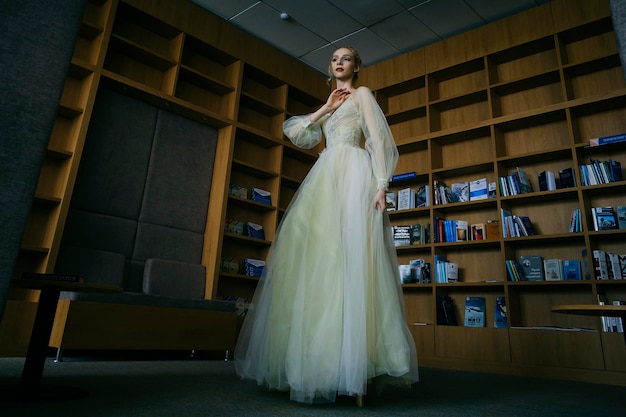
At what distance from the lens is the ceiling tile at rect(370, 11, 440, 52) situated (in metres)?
4.48

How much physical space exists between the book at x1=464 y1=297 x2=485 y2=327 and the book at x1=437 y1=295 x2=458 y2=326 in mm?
120

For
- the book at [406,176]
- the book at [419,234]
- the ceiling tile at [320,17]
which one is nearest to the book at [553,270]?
the book at [419,234]

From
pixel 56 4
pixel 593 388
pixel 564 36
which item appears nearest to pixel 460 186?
pixel 564 36

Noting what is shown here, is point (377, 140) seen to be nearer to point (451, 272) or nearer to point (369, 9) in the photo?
point (451, 272)

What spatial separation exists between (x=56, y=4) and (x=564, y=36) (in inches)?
174

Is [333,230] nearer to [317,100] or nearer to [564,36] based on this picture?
[564,36]

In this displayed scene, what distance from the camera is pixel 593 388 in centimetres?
265

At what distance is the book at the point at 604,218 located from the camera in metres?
3.40

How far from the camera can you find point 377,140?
6.50 ft

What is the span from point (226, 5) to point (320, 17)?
1.00 m

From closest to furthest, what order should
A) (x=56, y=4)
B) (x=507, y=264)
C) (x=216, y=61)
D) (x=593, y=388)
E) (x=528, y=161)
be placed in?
(x=56, y=4) → (x=593, y=388) → (x=507, y=264) → (x=528, y=161) → (x=216, y=61)

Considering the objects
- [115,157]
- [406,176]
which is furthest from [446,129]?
[115,157]

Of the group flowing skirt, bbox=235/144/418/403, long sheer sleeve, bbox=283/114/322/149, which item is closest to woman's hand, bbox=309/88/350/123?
long sheer sleeve, bbox=283/114/322/149

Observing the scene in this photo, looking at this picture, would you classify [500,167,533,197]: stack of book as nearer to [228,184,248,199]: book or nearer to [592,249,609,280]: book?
[592,249,609,280]: book
